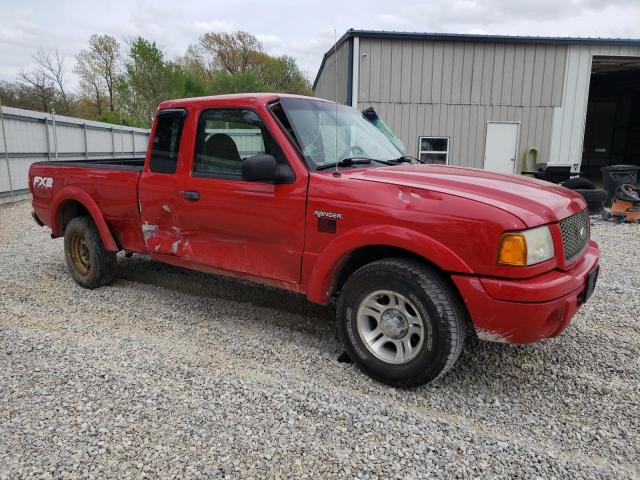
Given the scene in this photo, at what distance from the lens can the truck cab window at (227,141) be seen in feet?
12.1

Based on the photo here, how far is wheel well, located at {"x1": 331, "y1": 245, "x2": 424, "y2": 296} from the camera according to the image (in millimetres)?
3144

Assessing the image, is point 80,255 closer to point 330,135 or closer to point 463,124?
point 330,135

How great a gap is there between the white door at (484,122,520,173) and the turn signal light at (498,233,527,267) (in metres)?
13.8

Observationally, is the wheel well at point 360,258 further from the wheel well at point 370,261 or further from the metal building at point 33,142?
the metal building at point 33,142

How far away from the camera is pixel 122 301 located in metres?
4.78

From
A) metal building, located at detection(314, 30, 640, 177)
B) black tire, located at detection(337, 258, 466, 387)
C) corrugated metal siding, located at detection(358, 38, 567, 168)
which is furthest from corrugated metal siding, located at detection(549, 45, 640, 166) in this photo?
black tire, located at detection(337, 258, 466, 387)

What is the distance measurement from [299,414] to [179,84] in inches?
1464

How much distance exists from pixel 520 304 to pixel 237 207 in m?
2.13

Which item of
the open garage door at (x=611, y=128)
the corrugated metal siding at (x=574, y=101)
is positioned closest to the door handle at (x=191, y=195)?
the corrugated metal siding at (x=574, y=101)

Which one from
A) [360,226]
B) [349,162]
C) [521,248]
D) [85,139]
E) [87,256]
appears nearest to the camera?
[521,248]

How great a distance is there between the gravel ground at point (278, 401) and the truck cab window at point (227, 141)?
138cm

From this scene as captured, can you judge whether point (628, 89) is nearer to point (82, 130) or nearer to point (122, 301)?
point (82, 130)

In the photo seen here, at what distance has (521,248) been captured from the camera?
265 centimetres

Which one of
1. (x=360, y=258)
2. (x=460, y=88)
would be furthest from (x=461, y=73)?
(x=360, y=258)
